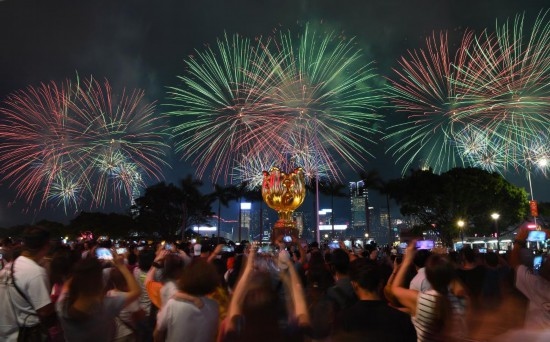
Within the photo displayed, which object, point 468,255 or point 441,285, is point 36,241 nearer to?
point 441,285

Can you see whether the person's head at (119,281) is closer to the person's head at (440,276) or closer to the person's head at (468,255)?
the person's head at (440,276)

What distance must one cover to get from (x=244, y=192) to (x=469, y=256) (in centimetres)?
6594

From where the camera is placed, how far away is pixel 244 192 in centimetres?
7281

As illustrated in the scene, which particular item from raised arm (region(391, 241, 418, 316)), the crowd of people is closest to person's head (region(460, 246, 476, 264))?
the crowd of people

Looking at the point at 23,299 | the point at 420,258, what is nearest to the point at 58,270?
the point at 23,299

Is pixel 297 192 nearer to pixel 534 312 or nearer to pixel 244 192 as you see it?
pixel 534 312

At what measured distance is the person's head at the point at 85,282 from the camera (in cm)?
361

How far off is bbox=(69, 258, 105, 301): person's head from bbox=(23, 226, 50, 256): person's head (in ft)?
3.49

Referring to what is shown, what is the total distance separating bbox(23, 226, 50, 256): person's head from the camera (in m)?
4.45

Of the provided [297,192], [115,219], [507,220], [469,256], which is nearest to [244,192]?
[115,219]

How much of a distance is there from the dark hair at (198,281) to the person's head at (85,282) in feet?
2.19

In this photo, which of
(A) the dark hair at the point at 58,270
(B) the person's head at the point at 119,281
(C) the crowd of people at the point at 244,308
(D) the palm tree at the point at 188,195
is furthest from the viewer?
(D) the palm tree at the point at 188,195

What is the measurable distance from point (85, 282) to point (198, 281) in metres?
0.90

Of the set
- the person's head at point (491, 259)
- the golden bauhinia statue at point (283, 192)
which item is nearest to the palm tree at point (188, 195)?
the golden bauhinia statue at point (283, 192)
